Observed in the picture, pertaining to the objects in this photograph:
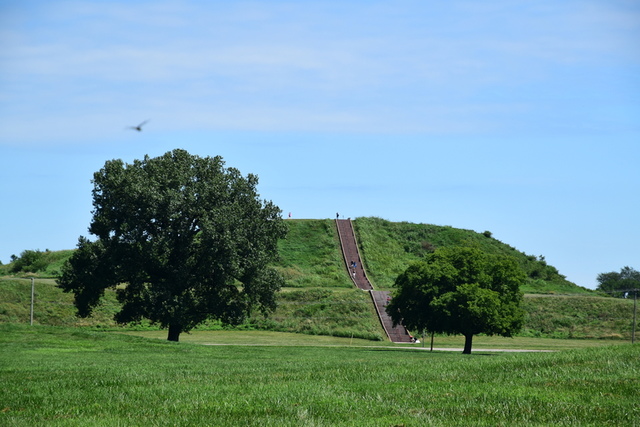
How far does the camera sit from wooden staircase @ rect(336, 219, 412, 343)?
74625 millimetres

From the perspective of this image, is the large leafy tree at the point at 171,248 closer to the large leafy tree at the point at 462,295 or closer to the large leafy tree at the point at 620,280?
the large leafy tree at the point at 462,295

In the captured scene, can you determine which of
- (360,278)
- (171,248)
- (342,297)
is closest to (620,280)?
(360,278)

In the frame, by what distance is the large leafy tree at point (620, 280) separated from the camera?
17995cm

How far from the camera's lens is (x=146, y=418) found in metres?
12.2

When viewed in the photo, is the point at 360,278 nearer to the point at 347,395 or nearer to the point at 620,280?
the point at 347,395

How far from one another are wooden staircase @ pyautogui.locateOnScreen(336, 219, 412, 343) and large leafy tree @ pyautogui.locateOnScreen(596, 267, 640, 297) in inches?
3321

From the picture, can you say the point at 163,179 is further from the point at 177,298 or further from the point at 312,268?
the point at 312,268

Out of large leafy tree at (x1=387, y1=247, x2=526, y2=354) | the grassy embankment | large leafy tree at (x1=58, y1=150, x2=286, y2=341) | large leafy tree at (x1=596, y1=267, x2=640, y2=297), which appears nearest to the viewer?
large leafy tree at (x1=58, y1=150, x2=286, y2=341)

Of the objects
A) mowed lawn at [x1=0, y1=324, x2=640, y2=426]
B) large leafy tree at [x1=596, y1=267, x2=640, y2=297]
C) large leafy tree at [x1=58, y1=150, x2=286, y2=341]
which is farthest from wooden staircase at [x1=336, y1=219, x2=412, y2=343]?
large leafy tree at [x1=596, y1=267, x2=640, y2=297]

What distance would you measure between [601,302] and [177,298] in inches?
2365

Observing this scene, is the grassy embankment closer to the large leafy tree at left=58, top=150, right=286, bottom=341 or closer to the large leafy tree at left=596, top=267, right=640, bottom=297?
the large leafy tree at left=58, top=150, right=286, bottom=341

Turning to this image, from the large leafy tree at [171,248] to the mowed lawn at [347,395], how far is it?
24.9m

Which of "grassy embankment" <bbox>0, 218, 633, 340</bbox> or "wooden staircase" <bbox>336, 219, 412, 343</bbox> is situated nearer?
"grassy embankment" <bbox>0, 218, 633, 340</bbox>

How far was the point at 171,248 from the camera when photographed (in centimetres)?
4634
